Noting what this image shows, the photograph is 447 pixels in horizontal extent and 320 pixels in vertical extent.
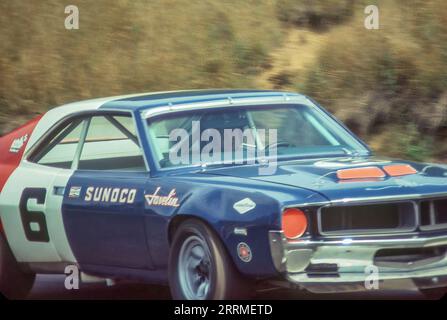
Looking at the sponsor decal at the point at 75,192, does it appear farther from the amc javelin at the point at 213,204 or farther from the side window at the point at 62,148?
the side window at the point at 62,148

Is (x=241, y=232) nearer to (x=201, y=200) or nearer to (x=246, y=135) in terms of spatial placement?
(x=201, y=200)

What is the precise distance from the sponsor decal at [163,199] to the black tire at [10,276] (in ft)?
5.57

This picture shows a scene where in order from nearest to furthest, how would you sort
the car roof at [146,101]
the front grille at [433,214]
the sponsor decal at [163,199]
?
the front grille at [433,214] < the sponsor decal at [163,199] < the car roof at [146,101]

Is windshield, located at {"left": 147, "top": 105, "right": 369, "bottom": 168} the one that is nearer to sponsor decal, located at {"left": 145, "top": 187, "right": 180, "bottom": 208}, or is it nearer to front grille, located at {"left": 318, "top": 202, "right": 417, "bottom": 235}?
sponsor decal, located at {"left": 145, "top": 187, "right": 180, "bottom": 208}

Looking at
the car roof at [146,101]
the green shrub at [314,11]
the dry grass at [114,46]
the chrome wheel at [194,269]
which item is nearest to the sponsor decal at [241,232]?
the chrome wheel at [194,269]

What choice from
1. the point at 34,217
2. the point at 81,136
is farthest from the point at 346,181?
the point at 34,217

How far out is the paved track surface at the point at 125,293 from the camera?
7941mm

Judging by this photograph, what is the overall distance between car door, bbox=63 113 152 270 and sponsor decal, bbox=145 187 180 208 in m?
0.08

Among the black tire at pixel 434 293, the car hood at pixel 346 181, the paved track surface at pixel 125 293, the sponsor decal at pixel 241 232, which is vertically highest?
the car hood at pixel 346 181

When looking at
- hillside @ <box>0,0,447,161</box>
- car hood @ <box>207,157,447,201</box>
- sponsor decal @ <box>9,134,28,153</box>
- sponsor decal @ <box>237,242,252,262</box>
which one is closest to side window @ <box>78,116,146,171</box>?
sponsor decal @ <box>9,134,28,153</box>

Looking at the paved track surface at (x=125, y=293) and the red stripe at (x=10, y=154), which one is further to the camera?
the red stripe at (x=10, y=154)
